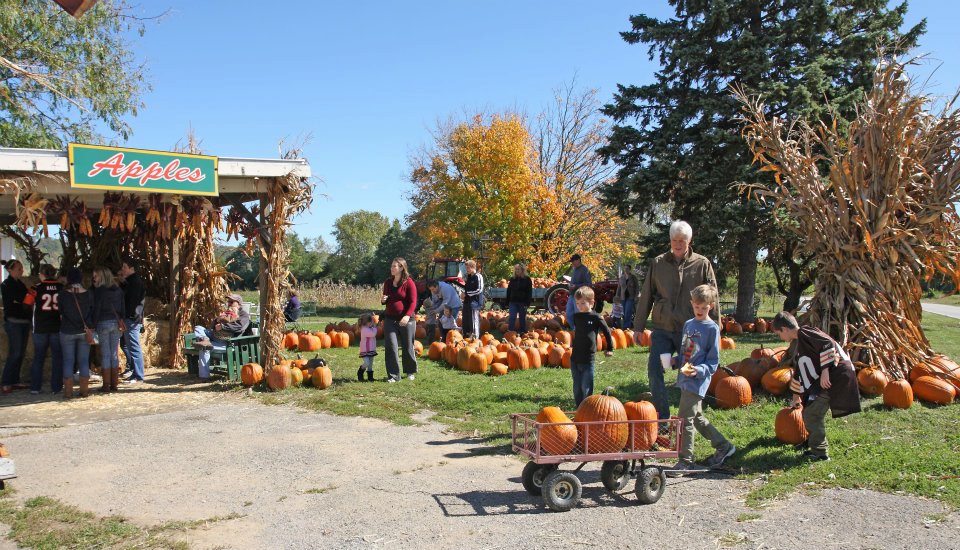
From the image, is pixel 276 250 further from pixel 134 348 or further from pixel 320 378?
pixel 134 348

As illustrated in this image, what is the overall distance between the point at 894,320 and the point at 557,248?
2386 centimetres

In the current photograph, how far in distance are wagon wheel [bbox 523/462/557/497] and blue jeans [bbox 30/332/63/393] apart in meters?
7.88

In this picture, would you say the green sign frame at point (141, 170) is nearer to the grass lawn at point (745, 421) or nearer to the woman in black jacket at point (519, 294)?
the grass lawn at point (745, 421)

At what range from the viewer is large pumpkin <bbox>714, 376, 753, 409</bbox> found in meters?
7.77

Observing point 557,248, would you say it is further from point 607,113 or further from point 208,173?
point 208,173

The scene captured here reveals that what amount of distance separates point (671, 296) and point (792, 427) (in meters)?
1.63

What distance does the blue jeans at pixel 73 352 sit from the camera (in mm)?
9328

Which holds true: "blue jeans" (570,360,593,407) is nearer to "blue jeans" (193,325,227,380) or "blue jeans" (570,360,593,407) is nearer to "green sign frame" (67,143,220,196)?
"green sign frame" (67,143,220,196)

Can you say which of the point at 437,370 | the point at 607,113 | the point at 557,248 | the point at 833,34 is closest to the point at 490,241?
the point at 557,248

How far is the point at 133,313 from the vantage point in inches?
409

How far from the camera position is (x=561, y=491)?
4.91 meters

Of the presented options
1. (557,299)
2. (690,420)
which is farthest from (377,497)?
(557,299)

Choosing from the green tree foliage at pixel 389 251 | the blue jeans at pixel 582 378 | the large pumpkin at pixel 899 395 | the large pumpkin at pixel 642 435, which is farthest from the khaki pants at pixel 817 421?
the green tree foliage at pixel 389 251

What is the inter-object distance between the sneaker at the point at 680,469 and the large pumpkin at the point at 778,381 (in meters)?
2.93
